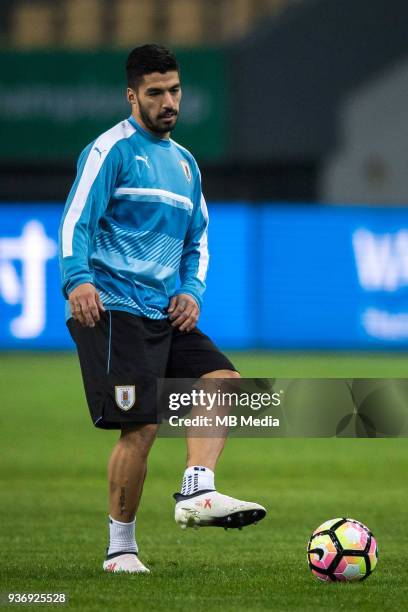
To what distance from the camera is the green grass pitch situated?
5543mm

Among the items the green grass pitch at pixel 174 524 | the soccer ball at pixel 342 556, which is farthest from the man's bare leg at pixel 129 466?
the soccer ball at pixel 342 556

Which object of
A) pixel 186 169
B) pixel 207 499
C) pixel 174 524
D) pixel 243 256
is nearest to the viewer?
pixel 207 499

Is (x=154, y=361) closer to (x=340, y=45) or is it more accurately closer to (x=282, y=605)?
(x=282, y=605)

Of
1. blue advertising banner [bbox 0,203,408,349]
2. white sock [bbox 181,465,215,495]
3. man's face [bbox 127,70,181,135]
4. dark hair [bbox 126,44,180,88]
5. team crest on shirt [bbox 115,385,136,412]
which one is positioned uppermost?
dark hair [bbox 126,44,180,88]

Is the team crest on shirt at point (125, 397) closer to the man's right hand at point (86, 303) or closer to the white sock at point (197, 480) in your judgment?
the man's right hand at point (86, 303)

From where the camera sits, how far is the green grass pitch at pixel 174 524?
5543mm

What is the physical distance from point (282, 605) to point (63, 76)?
2372cm

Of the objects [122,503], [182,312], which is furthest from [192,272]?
[122,503]

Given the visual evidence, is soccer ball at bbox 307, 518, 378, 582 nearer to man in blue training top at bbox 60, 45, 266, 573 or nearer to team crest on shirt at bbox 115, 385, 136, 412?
man in blue training top at bbox 60, 45, 266, 573

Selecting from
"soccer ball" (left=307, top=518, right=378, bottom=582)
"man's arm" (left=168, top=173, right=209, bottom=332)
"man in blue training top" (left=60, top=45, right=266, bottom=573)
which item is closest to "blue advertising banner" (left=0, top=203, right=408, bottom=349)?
"man's arm" (left=168, top=173, right=209, bottom=332)

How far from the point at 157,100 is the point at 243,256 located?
1440cm

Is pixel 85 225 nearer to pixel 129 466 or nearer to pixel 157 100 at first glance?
pixel 157 100

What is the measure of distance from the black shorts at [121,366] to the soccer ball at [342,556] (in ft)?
2.78

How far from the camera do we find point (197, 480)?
5.87 metres
